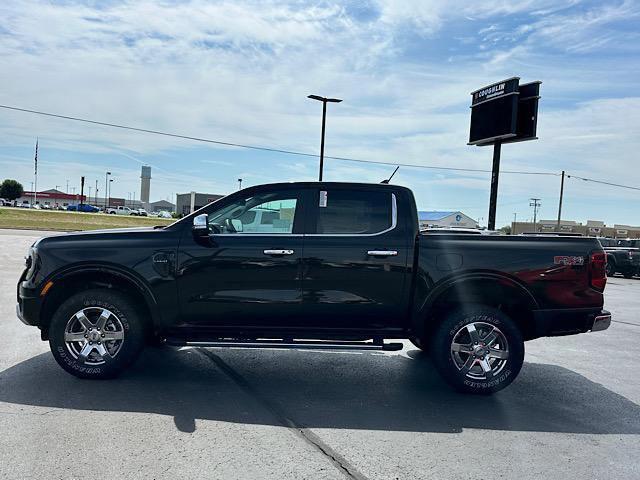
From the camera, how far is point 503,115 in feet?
68.1

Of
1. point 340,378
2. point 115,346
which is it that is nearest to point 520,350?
point 340,378

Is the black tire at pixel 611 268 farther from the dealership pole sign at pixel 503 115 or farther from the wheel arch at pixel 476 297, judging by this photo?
the wheel arch at pixel 476 297

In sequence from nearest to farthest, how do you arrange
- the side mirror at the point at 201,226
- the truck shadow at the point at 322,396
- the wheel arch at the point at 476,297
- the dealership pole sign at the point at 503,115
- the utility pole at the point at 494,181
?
the truck shadow at the point at 322,396, the side mirror at the point at 201,226, the wheel arch at the point at 476,297, the dealership pole sign at the point at 503,115, the utility pole at the point at 494,181

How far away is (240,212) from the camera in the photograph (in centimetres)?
542

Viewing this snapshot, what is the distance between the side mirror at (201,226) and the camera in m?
4.94

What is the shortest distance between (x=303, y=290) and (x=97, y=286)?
6.71 feet

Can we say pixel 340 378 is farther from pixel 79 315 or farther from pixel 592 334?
pixel 592 334

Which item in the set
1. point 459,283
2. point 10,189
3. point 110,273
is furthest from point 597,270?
point 10,189

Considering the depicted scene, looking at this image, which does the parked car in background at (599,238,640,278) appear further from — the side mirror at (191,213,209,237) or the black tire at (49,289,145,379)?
the black tire at (49,289,145,379)

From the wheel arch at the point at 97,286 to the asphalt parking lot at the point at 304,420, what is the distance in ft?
2.04

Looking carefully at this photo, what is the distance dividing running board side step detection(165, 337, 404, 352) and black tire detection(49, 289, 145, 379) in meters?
0.37

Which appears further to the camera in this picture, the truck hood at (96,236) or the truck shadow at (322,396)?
the truck hood at (96,236)

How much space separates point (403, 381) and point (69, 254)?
3537mm

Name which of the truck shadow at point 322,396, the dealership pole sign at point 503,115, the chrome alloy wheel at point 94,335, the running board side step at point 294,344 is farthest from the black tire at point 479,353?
the dealership pole sign at point 503,115
